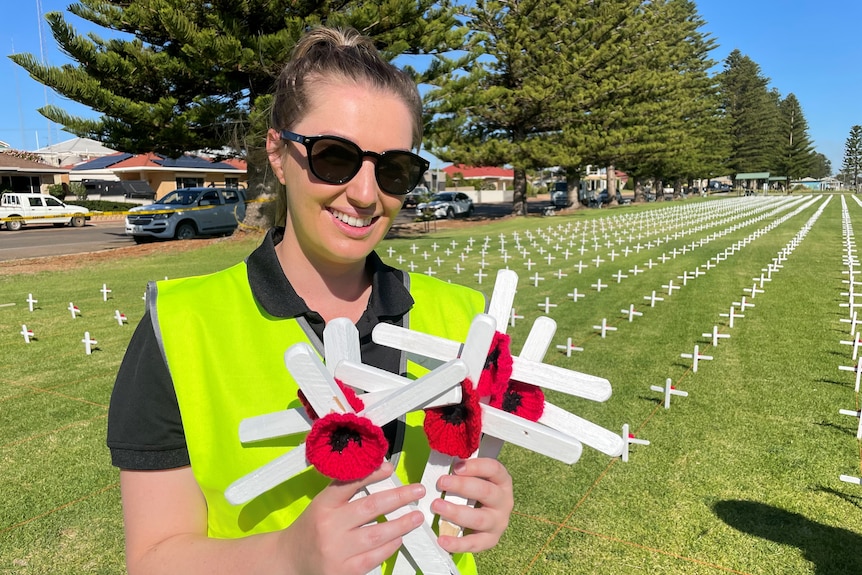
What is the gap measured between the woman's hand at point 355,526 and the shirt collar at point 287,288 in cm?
47

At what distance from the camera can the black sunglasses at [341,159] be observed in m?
1.21

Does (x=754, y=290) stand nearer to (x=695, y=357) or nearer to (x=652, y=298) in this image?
(x=652, y=298)

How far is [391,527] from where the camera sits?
0.87 metres

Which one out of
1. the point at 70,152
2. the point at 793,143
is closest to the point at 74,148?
the point at 70,152

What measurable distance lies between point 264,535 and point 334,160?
703 millimetres

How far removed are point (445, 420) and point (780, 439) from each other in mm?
4909

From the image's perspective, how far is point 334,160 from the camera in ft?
4.02

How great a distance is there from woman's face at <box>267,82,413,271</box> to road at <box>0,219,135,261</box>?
58.7ft

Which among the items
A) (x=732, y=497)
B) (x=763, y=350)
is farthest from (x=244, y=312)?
(x=763, y=350)

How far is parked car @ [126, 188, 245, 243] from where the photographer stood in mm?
19203

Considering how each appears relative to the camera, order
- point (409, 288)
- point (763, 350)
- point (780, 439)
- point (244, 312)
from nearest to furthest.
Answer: point (244, 312), point (409, 288), point (780, 439), point (763, 350)

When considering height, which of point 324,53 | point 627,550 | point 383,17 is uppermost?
point 383,17

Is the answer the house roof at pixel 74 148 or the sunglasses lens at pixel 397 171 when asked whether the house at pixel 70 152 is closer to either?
the house roof at pixel 74 148

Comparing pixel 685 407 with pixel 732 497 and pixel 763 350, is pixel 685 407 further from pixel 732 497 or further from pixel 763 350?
pixel 763 350
